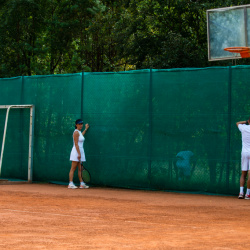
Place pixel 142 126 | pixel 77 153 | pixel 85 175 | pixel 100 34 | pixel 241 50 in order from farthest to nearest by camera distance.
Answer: pixel 100 34 < pixel 85 175 < pixel 77 153 < pixel 142 126 < pixel 241 50

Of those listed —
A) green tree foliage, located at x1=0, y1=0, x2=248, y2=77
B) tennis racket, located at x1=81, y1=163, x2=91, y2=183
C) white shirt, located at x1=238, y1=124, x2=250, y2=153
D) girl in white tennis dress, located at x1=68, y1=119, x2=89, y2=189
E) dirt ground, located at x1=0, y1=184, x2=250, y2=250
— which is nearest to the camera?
dirt ground, located at x1=0, y1=184, x2=250, y2=250

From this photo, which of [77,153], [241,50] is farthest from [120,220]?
[241,50]

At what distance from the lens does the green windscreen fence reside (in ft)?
38.0

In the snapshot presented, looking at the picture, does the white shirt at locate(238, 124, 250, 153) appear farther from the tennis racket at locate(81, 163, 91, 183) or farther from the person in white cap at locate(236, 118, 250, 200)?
the tennis racket at locate(81, 163, 91, 183)

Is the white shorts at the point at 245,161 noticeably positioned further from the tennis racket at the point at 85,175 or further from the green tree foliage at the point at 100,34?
the green tree foliage at the point at 100,34

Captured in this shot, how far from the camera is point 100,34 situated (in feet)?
93.8

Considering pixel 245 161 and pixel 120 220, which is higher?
pixel 245 161

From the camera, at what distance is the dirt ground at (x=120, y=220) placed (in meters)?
6.09

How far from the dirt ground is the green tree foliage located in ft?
38.1

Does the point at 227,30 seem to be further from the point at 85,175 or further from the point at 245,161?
the point at 85,175

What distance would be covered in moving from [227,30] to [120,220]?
6251 mm

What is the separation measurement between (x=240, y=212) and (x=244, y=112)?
2908 millimetres

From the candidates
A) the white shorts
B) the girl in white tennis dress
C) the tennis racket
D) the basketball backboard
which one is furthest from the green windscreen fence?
the basketball backboard

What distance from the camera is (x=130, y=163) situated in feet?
41.8
